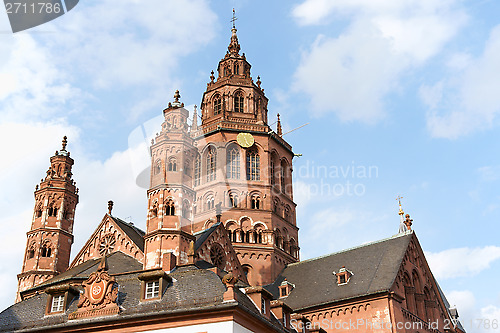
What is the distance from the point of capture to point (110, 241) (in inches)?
1752

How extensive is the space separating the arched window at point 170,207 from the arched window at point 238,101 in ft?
79.7

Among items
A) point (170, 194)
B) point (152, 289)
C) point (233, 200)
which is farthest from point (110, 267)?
point (233, 200)

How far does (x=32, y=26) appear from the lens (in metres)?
14.5

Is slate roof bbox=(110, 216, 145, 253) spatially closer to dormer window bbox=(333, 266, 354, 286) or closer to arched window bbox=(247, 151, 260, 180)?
arched window bbox=(247, 151, 260, 180)

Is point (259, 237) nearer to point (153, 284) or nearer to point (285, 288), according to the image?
point (285, 288)

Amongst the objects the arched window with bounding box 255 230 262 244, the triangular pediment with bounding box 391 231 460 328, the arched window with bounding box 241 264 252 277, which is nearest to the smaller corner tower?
the arched window with bounding box 241 264 252 277

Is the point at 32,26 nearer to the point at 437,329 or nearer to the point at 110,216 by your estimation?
the point at 110,216

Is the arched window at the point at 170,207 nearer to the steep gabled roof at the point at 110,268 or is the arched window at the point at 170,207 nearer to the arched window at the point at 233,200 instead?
the steep gabled roof at the point at 110,268

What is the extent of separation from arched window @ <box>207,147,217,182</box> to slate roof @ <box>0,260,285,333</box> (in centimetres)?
2864

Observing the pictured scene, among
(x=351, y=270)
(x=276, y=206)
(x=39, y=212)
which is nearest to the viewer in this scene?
(x=351, y=270)

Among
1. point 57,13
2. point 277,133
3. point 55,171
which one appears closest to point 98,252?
point 55,171

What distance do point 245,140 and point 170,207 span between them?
66.4ft

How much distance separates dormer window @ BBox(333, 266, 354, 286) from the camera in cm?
4470

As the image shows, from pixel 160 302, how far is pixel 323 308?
1960cm
